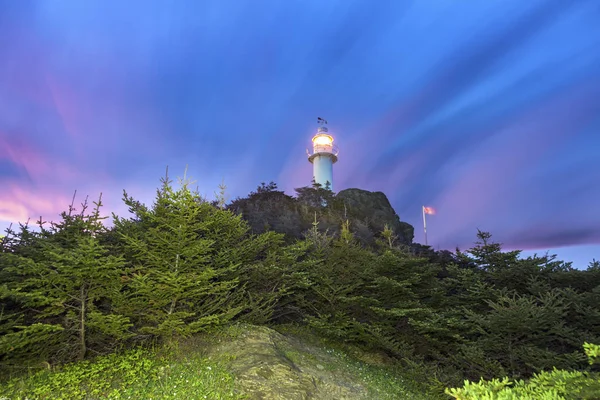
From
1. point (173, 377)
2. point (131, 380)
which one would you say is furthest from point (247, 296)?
point (131, 380)

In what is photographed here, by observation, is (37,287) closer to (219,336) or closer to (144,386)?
(144,386)

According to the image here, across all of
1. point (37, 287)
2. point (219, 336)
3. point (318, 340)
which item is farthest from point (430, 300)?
point (37, 287)

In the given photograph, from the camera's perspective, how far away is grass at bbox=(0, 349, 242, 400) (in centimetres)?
610

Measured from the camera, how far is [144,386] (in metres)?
6.45

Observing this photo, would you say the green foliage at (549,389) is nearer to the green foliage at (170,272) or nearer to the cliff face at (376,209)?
the green foliage at (170,272)

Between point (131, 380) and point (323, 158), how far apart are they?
3801 cm

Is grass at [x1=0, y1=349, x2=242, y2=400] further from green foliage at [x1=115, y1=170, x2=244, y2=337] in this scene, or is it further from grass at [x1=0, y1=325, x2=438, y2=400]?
green foliage at [x1=115, y1=170, x2=244, y2=337]

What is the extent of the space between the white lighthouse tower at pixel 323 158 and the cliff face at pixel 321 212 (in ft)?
10.5

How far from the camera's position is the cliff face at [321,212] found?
26.3 m

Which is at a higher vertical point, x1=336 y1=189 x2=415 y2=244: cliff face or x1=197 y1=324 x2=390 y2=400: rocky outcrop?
x1=336 y1=189 x2=415 y2=244: cliff face

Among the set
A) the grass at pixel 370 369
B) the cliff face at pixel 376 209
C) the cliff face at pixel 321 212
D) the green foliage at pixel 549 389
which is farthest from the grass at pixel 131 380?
the cliff face at pixel 376 209

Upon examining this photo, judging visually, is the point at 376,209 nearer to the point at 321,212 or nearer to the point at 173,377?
the point at 321,212

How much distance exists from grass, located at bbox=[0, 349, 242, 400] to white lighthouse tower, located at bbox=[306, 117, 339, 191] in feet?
116

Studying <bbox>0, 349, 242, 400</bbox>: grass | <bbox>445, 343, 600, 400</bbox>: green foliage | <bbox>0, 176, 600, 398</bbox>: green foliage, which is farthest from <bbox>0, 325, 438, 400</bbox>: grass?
<bbox>445, 343, 600, 400</bbox>: green foliage
